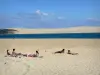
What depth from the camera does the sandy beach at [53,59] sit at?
2.11 m

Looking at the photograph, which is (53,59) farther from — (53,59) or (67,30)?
(67,30)

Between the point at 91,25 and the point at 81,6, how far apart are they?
0.64ft

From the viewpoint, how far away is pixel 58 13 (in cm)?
220

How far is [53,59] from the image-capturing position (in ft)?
7.13

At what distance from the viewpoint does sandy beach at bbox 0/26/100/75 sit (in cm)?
211

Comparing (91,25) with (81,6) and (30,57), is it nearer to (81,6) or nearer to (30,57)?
(81,6)

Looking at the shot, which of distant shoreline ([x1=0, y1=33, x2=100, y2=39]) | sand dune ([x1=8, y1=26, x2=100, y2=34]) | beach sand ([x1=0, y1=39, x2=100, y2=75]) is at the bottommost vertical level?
beach sand ([x1=0, y1=39, x2=100, y2=75])

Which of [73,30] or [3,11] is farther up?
→ [3,11]

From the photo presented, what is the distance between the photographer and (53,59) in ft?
7.13

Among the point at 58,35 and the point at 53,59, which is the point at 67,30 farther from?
the point at 53,59

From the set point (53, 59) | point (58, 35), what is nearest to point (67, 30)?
point (58, 35)

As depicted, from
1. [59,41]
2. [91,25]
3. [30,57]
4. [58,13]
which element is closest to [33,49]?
[30,57]

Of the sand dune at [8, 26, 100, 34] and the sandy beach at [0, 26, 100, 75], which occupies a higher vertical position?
the sand dune at [8, 26, 100, 34]

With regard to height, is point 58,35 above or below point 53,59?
above
